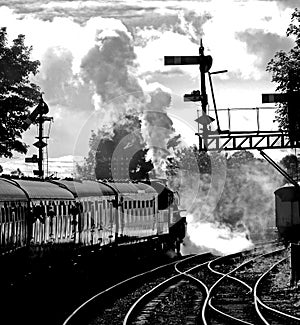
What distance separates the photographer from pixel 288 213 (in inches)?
1870

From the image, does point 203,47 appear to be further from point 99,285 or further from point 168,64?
point 99,285

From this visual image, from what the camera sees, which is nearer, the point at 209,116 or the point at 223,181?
the point at 209,116

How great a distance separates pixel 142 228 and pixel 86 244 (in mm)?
8164

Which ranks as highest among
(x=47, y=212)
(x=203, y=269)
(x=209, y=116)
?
(x=209, y=116)

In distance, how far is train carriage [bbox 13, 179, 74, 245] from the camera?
72.6 feet

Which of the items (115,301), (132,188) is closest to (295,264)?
(115,301)

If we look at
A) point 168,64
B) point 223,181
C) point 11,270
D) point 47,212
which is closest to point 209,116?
point 168,64

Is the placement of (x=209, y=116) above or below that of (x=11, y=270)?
above

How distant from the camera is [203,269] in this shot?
33.5 meters

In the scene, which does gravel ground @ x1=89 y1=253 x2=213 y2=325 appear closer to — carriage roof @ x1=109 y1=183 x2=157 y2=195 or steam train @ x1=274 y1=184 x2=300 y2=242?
carriage roof @ x1=109 y1=183 x2=157 y2=195

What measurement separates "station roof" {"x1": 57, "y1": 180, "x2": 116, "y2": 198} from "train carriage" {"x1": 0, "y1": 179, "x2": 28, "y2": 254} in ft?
20.8

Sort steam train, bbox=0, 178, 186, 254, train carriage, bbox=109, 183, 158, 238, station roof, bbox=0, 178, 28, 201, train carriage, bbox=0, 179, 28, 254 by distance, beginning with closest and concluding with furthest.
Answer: train carriage, bbox=0, 179, 28, 254 < station roof, bbox=0, 178, 28, 201 < steam train, bbox=0, 178, 186, 254 < train carriage, bbox=109, 183, 158, 238

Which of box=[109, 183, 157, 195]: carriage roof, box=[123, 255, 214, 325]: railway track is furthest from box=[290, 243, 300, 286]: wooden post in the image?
box=[109, 183, 157, 195]: carriage roof

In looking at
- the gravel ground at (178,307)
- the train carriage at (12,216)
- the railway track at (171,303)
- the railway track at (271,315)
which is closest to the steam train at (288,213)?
the railway track at (171,303)
